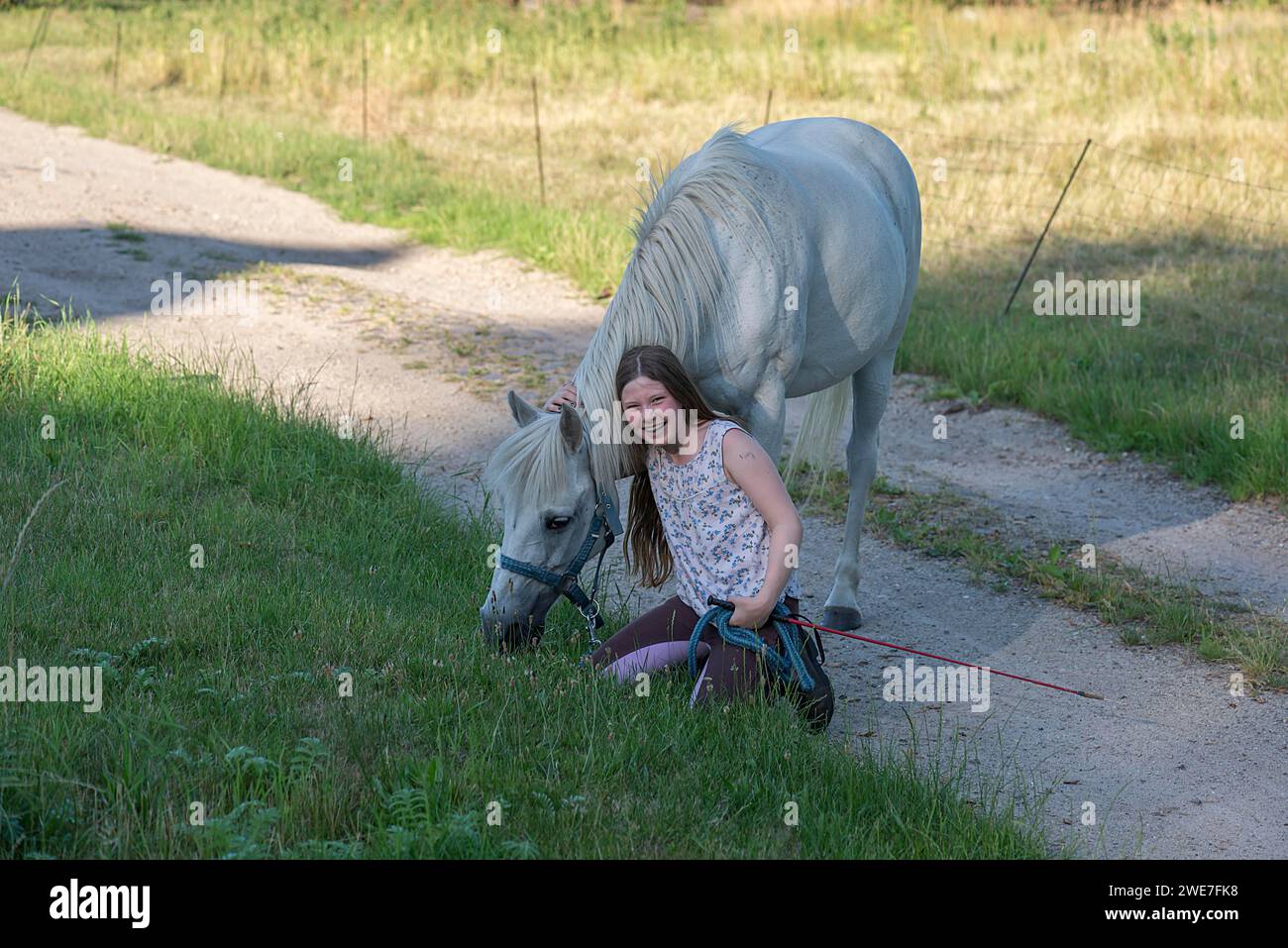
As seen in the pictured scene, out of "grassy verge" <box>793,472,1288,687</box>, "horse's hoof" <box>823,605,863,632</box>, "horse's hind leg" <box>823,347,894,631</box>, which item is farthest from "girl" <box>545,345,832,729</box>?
"grassy verge" <box>793,472,1288,687</box>

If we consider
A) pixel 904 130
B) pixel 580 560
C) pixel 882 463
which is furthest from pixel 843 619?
pixel 904 130

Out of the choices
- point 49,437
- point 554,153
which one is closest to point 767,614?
point 49,437

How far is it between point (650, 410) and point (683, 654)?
0.81m

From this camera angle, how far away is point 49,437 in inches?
224

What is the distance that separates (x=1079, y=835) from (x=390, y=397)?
5.30 meters

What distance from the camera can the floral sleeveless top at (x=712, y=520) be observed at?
3854 mm

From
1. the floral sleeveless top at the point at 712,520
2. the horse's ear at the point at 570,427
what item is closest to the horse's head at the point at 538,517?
the horse's ear at the point at 570,427

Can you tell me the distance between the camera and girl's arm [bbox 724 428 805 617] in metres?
3.71

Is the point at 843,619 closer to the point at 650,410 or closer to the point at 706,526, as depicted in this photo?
the point at 706,526

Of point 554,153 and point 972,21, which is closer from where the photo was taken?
point 554,153

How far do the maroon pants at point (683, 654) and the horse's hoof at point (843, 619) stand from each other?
1021mm

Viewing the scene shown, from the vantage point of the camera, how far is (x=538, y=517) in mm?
3850

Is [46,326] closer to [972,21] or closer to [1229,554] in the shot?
[1229,554]

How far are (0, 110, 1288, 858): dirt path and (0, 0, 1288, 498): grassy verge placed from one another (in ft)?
1.69
